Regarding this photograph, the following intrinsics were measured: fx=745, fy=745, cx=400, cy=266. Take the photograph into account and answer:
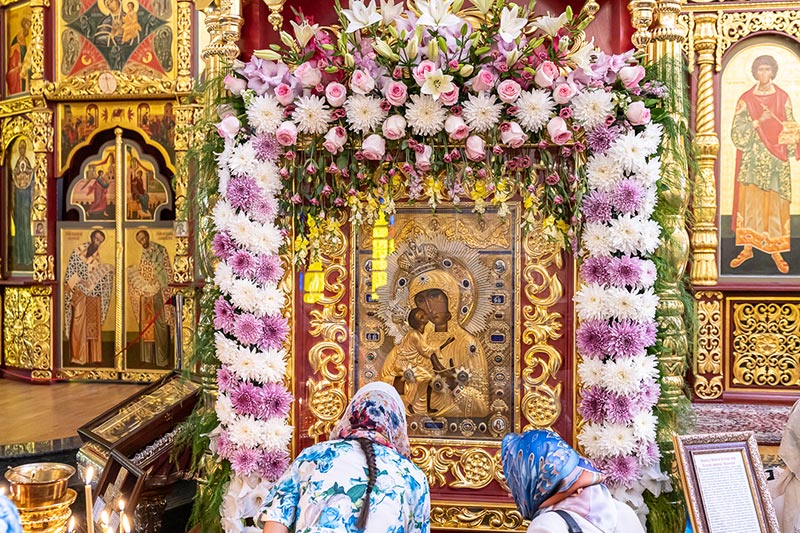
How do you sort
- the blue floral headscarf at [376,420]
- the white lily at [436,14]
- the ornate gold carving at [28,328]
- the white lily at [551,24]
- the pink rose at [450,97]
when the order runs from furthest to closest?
the ornate gold carving at [28,328] < the pink rose at [450,97] < the white lily at [551,24] < the white lily at [436,14] < the blue floral headscarf at [376,420]

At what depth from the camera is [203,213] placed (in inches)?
165

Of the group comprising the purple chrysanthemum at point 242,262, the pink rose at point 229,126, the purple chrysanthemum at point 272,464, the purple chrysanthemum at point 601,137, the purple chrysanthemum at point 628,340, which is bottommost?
the purple chrysanthemum at point 272,464

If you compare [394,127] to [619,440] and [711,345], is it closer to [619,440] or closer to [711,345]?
[619,440]

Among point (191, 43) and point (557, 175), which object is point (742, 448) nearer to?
point (557, 175)

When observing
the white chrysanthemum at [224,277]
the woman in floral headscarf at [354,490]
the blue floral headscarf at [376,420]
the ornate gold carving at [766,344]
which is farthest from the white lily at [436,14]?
the ornate gold carving at [766,344]

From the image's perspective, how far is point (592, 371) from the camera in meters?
3.68

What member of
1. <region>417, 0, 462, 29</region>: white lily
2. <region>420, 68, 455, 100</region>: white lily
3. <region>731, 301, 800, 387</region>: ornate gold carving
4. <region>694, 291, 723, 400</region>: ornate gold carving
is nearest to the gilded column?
<region>694, 291, 723, 400</region>: ornate gold carving

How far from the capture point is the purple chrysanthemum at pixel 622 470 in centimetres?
356

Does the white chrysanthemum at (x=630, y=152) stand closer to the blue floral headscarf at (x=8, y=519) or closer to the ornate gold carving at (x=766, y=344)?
A: the blue floral headscarf at (x=8, y=519)

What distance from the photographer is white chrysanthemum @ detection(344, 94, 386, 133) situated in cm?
363

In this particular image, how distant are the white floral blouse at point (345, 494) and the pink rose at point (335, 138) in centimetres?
173

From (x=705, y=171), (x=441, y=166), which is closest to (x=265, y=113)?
(x=441, y=166)

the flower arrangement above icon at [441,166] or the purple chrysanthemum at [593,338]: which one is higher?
the flower arrangement above icon at [441,166]

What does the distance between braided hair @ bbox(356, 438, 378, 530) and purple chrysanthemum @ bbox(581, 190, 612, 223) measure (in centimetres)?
183
